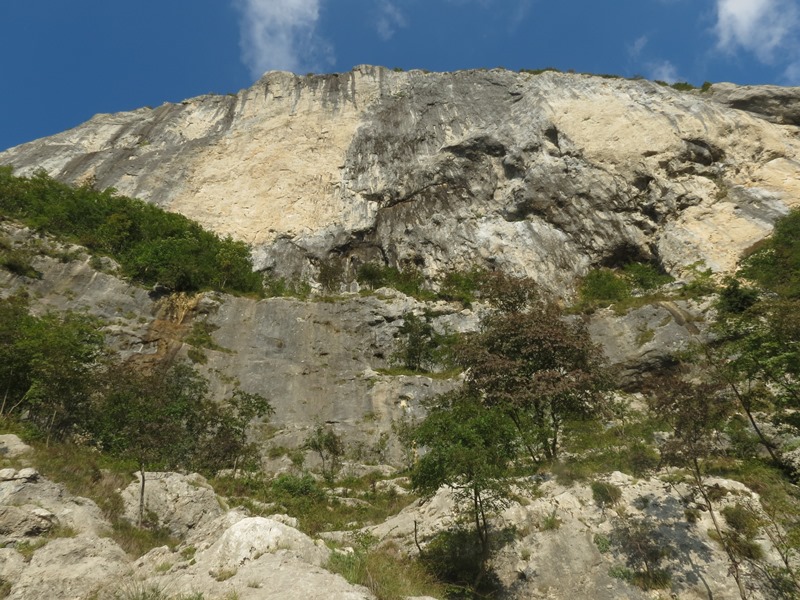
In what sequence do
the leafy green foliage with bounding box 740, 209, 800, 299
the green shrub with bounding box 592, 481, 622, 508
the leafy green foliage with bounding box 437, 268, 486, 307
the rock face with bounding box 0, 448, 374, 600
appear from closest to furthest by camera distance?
the rock face with bounding box 0, 448, 374, 600 → the green shrub with bounding box 592, 481, 622, 508 → the leafy green foliage with bounding box 740, 209, 800, 299 → the leafy green foliage with bounding box 437, 268, 486, 307

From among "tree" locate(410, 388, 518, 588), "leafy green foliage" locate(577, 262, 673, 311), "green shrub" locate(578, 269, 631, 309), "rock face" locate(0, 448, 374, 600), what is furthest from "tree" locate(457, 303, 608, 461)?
"green shrub" locate(578, 269, 631, 309)

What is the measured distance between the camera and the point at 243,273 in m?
32.2

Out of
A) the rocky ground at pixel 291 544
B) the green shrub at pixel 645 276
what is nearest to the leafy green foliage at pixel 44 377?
the rocky ground at pixel 291 544

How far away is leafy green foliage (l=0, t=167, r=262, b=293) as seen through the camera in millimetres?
28438

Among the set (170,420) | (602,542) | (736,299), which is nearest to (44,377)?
(170,420)

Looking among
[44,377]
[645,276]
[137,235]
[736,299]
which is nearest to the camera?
[44,377]

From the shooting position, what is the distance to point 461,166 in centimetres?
3750

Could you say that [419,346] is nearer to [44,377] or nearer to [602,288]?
[602,288]

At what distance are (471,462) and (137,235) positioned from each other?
1220 inches

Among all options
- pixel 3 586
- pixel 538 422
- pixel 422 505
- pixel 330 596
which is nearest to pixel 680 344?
pixel 538 422

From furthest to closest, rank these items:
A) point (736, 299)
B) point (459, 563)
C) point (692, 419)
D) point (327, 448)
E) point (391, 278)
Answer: point (391, 278)
point (736, 299)
point (327, 448)
point (459, 563)
point (692, 419)

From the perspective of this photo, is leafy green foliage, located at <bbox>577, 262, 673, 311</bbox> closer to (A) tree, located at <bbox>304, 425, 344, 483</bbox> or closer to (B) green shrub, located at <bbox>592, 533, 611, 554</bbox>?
(A) tree, located at <bbox>304, 425, 344, 483</bbox>

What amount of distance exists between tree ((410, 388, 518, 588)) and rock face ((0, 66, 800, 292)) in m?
21.5

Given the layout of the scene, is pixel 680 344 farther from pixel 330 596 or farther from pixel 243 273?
pixel 243 273
